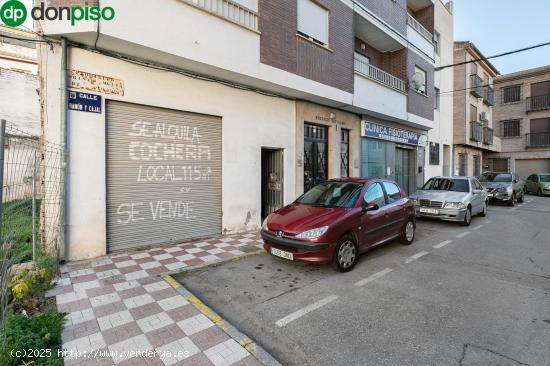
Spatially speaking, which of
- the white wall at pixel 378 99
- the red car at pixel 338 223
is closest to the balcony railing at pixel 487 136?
the white wall at pixel 378 99

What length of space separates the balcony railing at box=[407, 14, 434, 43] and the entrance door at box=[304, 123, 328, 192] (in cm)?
800

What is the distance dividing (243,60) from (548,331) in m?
6.91

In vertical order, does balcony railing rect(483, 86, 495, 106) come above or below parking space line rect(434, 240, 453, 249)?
above

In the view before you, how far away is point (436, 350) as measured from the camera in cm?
280

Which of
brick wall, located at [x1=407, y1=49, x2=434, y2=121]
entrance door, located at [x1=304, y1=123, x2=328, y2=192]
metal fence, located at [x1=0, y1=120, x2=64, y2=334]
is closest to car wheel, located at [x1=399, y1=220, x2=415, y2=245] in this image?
entrance door, located at [x1=304, y1=123, x2=328, y2=192]

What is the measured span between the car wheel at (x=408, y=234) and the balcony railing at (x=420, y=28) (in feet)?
36.3

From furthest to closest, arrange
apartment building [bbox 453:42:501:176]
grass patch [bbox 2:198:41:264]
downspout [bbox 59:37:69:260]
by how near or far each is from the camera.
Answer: apartment building [bbox 453:42:501:176] → downspout [bbox 59:37:69:260] → grass patch [bbox 2:198:41:264]

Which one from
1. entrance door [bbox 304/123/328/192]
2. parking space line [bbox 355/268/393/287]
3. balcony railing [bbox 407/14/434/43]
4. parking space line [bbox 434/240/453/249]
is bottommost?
parking space line [bbox 355/268/393/287]

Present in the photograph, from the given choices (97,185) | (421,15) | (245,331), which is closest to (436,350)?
(245,331)

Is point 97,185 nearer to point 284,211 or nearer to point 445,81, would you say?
point 284,211

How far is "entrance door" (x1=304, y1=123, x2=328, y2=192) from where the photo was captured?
977cm

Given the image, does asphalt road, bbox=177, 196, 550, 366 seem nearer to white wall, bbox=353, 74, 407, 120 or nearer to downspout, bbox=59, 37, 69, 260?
downspout, bbox=59, 37, 69, 260

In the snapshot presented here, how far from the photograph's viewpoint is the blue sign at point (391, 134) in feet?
39.0

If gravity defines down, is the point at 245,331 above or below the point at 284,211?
below
